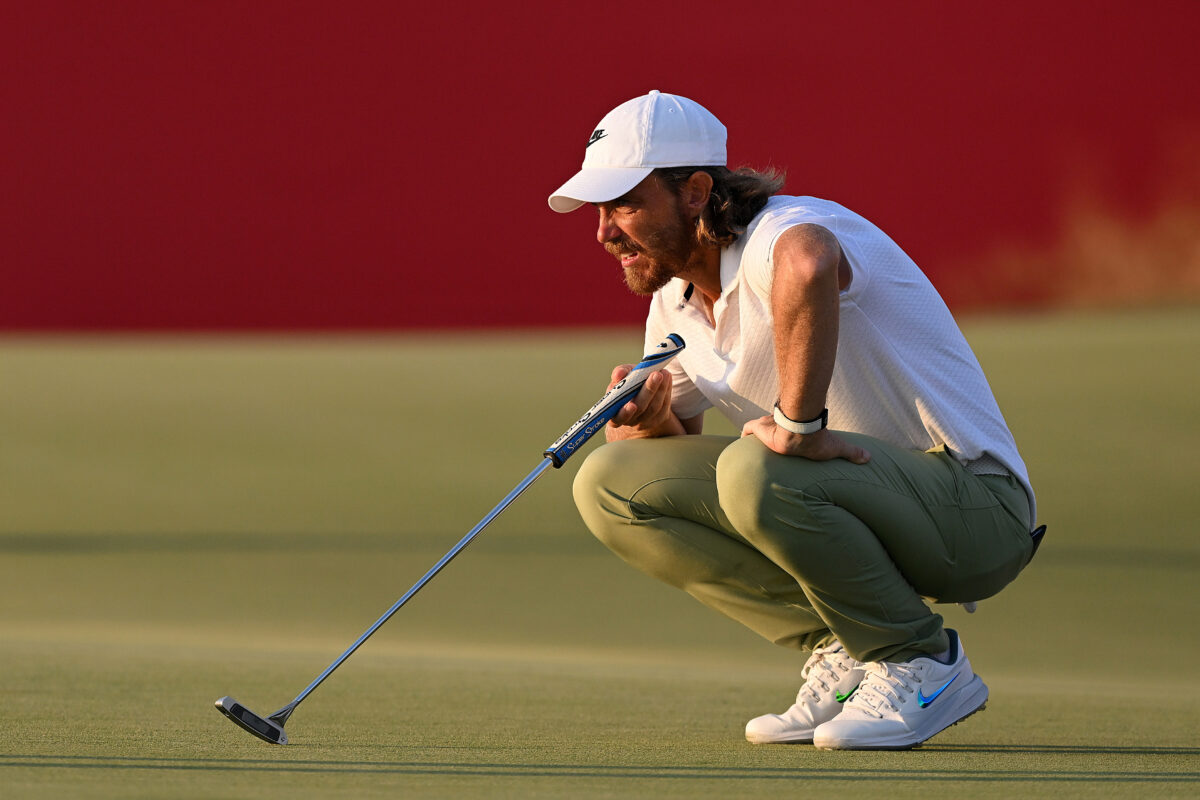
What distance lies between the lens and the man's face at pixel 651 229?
2.05 meters

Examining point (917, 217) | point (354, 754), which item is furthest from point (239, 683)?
point (917, 217)

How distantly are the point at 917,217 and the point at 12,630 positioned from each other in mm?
4182

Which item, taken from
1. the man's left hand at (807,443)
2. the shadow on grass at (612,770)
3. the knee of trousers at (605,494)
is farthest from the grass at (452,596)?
the man's left hand at (807,443)

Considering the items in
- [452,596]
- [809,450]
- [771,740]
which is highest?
[809,450]

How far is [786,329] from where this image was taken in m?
1.85

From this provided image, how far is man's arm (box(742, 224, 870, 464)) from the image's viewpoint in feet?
6.00

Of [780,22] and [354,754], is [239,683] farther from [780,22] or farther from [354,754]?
[780,22]

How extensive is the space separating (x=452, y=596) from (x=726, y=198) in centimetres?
211

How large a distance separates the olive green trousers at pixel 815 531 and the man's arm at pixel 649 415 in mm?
29

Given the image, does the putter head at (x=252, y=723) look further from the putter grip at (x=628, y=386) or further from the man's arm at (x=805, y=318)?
the man's arm at (x=805, y=318)

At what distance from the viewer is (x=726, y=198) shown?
2.03 m

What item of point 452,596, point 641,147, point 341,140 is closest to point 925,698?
point 641,147

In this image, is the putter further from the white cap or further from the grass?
the white cap

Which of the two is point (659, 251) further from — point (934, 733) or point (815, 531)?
point (934, 733)
